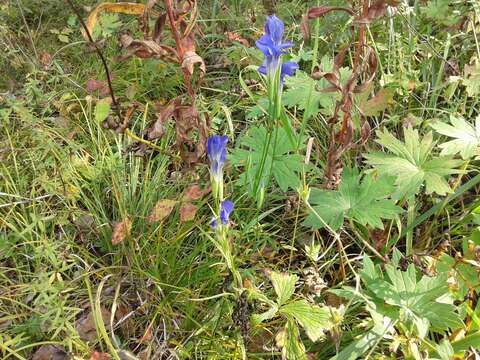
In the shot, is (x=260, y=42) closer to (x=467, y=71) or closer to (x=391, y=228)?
(x=391, y=228)

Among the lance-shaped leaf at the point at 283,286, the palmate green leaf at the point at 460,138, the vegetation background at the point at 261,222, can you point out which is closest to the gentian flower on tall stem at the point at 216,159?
the vegetation background at the point at 261,222

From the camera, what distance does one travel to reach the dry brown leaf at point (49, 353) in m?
1.49

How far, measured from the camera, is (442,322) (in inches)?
49.8

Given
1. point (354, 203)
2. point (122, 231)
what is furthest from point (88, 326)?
point (354, 203)

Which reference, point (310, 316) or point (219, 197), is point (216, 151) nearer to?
point (219, 197)

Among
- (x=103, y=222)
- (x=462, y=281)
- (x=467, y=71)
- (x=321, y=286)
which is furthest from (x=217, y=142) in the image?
(x=467, y=71)

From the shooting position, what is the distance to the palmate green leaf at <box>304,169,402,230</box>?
57.3 inches

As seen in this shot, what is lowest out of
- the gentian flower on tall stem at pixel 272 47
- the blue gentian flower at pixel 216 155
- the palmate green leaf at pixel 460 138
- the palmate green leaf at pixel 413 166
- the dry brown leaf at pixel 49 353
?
the dry brown leaf at pixel 49 353

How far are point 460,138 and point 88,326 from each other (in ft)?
3.99

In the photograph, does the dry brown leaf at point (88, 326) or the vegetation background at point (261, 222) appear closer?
the vegetation background at point (261, 222)

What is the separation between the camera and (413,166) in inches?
58.6

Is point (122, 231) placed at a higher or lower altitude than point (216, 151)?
lower

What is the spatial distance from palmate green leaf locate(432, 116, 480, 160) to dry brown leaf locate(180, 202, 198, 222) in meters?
0.74

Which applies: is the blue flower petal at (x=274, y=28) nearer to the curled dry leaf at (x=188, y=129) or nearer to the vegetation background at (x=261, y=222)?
the vegetation background at (x=261, y=222)
